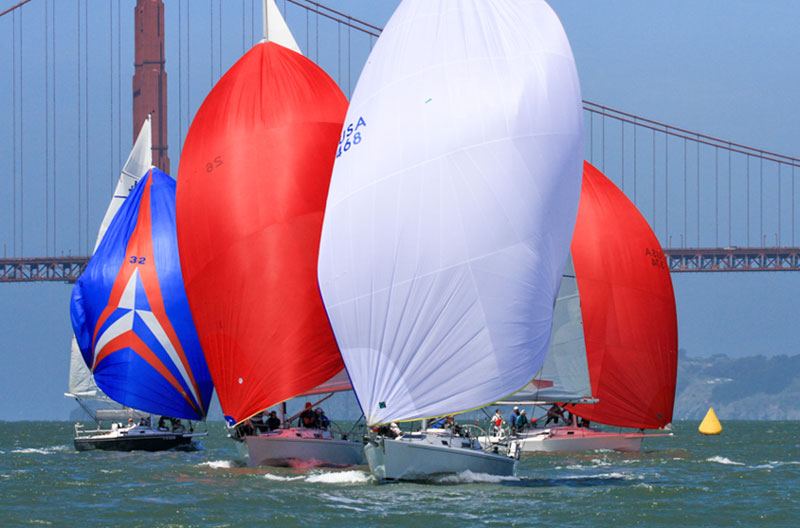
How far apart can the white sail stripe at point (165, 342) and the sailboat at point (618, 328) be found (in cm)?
491

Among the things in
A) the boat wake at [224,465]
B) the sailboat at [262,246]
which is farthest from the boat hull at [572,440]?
the sailboat at [262,246]

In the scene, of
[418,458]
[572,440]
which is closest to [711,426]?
[572,440]

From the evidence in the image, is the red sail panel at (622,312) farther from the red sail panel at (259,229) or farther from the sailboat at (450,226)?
the sailboat at (450,226)

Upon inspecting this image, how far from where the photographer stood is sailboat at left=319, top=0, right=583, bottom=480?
492 inches

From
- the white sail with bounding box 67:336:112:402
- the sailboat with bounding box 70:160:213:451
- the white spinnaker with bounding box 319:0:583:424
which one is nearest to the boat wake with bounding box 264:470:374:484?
the white spinnaker with bounding box 319:0:583:424

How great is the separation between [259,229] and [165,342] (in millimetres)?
5177

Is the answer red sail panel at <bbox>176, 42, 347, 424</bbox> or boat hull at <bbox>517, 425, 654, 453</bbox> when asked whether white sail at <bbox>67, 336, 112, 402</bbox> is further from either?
red sail panel at <bbox>176, 42, 347, 424</bbox>

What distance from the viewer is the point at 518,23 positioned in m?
13.4

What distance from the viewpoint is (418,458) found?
12.8 m

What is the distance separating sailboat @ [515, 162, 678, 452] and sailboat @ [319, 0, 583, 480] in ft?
23.6

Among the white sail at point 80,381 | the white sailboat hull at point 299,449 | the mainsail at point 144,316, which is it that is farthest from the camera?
the white sail at point 80,381

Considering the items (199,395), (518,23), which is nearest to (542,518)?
(518,23)

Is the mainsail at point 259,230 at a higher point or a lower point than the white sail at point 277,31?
lower

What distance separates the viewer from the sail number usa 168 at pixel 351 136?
43.4 ft
